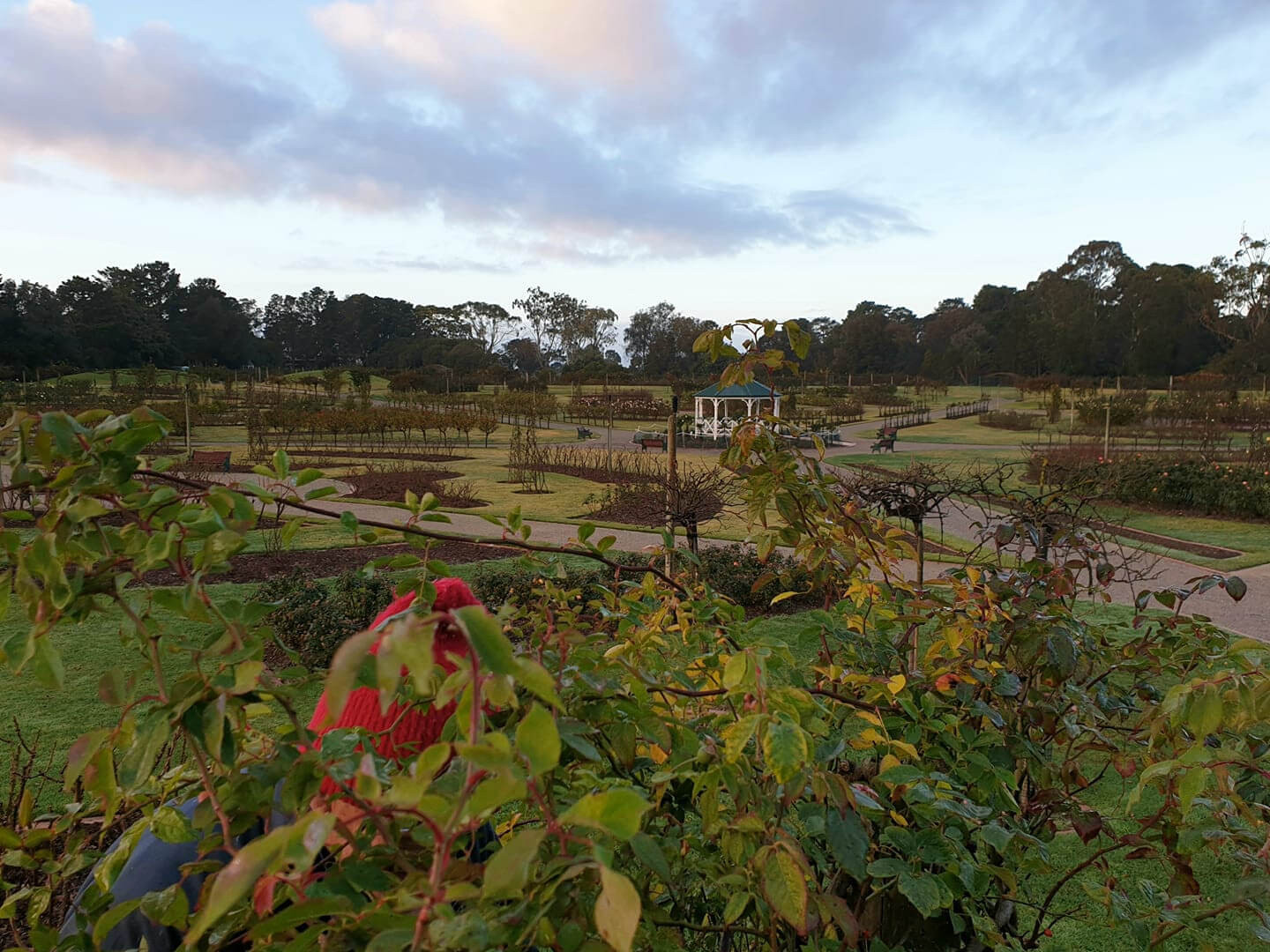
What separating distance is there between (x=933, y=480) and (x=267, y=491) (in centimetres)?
400

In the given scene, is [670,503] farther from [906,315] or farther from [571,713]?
[906,315]

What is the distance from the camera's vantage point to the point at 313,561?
9078 mm

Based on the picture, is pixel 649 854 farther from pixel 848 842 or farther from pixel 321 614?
pixel 321 614

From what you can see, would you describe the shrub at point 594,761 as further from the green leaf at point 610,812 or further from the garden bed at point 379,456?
the garden bed at point 379,456

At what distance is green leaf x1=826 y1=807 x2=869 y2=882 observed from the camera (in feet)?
2.60

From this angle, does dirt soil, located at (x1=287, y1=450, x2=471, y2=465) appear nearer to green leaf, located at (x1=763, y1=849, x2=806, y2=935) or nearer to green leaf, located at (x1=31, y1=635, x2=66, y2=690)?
green leaf, located at (x1=31, y1=635, x2=66, y2=690)

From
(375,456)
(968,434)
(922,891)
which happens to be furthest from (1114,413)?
(922,891)

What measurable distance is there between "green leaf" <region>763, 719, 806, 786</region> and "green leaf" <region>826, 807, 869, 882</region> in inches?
8.0

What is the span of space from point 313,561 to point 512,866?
9.46 metres

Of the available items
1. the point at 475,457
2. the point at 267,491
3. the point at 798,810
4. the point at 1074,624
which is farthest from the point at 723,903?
the point at 475,457

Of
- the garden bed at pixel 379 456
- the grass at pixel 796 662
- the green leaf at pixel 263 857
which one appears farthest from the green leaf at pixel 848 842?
the garden bed at pixel 379 456

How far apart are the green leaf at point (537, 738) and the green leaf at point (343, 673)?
9 cm

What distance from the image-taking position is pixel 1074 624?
5.21ft

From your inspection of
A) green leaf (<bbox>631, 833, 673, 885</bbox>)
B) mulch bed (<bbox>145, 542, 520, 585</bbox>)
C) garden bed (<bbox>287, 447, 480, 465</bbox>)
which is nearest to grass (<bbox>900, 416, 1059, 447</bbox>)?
garden bed (<bbox>287, 447, 480, 465</bbox>)
